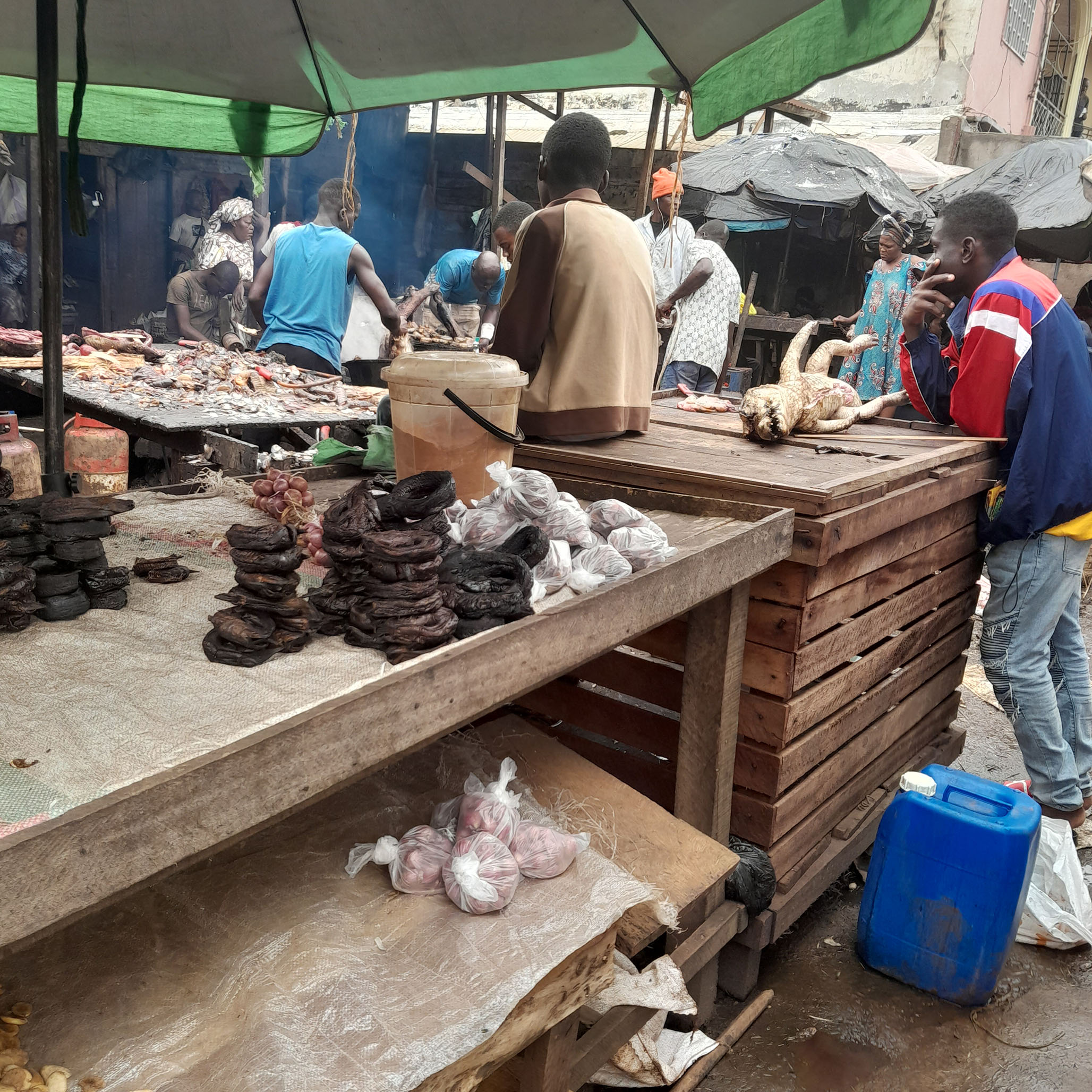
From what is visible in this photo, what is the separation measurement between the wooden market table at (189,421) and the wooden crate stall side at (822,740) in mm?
Result: 2829

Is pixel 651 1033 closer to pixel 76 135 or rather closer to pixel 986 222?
pixel 76 135

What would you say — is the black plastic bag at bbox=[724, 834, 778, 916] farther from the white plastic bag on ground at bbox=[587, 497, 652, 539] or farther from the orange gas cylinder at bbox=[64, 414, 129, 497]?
the orange gas cylinder at bbox=[64, 414, 129, 497]

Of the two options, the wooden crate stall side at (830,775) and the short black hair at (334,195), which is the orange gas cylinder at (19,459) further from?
the short black hair at (334,195)

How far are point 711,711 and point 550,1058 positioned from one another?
3.73ft

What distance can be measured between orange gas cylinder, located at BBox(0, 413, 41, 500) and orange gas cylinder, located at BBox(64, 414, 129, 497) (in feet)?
10.2

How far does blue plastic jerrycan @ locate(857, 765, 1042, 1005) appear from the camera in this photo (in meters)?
3.01

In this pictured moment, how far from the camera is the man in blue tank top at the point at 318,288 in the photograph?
669 centimetres

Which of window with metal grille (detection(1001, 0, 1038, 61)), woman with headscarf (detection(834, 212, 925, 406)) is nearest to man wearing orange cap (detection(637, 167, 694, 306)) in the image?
woman with headscarf (detection(834, 212, 925, 406))

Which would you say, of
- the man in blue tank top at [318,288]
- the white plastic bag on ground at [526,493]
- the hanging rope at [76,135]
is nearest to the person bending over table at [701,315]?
the man in blue tank top at [318,288]

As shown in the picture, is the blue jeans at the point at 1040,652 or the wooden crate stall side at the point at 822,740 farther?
the blue jeans at the point at 1040,652

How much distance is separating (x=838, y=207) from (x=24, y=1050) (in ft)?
44.2

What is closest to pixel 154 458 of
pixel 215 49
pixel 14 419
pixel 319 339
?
pixel 319 339

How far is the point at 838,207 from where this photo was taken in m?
12.8

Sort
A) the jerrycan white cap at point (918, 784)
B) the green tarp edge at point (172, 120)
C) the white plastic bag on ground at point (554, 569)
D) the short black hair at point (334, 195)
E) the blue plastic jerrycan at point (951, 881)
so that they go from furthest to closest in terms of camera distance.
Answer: the short black hair at point (334, 195) < the green tarp edge at point (172, 120) < the jerrycan white cap at point (918, 784) < the blue plastic jerrycan at point (951, 881) < the white plastic bag on ground at point (554, 569)
